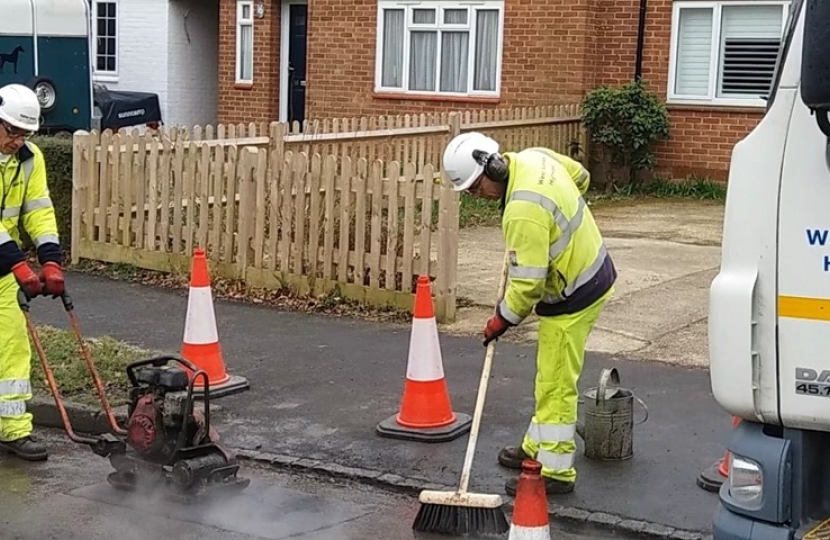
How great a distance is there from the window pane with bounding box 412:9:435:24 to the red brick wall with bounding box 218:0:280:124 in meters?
2.98

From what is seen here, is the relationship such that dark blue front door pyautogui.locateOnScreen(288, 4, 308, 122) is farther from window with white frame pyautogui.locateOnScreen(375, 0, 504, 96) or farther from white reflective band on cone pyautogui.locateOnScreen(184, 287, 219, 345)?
white reflective band on cone pyautogui.locateOnScreen(184, 287, 219, 345)

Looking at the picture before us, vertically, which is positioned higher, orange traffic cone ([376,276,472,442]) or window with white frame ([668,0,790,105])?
window with white frame ([668,0,790,105])

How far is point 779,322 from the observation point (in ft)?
12.7

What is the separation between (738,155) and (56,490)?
12.9 ft

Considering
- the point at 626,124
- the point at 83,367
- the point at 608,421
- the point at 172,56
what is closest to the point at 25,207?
the point at 83,367

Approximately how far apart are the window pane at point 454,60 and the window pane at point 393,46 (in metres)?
0.78

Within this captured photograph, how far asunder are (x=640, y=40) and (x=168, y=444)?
12712 mm

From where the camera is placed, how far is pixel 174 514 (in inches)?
230

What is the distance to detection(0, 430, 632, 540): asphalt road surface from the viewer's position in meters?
5.60

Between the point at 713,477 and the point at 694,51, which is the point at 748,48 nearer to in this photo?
the point at 694,51

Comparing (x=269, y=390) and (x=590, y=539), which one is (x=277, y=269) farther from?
(x=590, y=539)

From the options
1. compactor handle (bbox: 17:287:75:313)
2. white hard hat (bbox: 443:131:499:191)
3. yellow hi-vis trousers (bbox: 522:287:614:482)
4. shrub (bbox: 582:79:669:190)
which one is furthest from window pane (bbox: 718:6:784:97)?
compactor handle (bbox: 17:287:75:313)

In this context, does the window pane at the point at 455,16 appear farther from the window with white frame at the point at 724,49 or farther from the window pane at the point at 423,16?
the window with white frame at the point at 724,49

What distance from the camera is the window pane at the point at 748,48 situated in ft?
53.5
